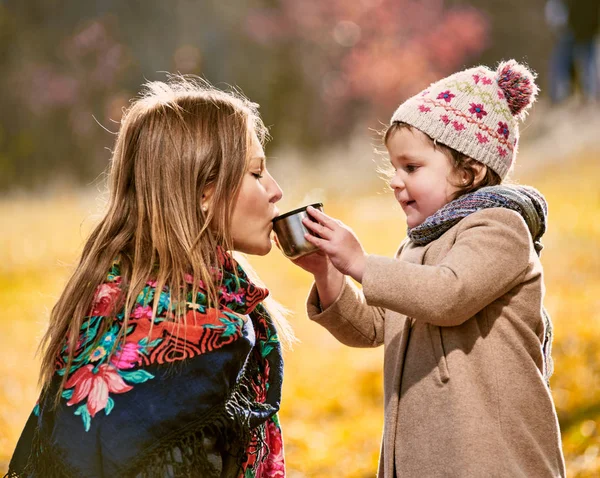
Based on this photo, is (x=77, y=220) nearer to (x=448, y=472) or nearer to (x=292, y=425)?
(x=292, y=425)

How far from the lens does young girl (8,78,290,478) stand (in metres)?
2.05

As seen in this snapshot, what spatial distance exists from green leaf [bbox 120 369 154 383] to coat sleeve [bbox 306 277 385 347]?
2.21 ft

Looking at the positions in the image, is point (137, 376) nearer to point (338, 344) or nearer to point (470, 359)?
point (470, 359)

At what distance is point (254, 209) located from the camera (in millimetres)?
2383

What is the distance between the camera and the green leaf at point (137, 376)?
2076 mm

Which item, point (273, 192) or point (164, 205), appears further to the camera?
point (273, 192)

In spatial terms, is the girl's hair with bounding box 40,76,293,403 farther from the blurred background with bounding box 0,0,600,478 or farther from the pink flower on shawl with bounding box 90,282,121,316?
the blurred background with bounding box 0,0,600,478

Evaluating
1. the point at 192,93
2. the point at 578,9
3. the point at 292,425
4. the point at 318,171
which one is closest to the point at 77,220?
the point at 318,171

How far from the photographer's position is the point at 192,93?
8.02ft

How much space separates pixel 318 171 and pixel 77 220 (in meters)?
3.99

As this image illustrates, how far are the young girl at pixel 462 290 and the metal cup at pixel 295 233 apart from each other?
1.2 inches

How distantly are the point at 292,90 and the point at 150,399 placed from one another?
13.5m

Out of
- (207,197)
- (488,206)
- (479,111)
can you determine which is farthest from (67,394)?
(479,111)

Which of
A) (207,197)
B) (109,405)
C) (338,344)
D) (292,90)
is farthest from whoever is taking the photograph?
(292,90)
